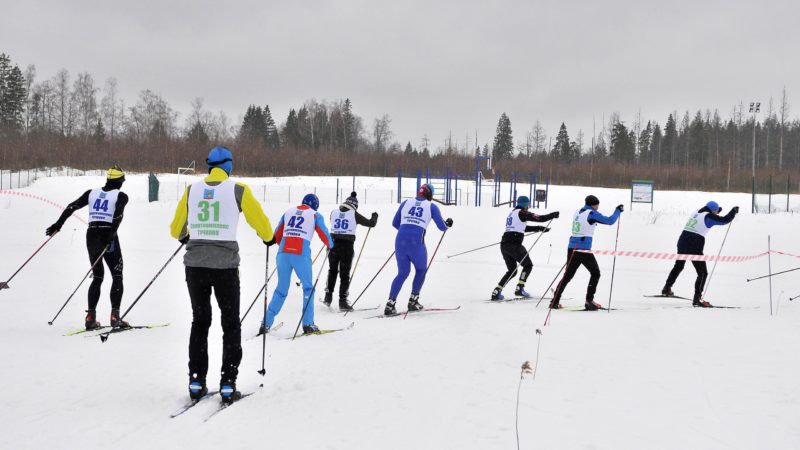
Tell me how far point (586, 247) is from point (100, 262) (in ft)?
22.9

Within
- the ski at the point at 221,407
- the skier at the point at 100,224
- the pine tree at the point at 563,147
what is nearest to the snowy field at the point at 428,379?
the ski at the point at 221,407

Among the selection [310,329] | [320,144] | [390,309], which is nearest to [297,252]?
[310,329]

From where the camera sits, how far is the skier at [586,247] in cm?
809

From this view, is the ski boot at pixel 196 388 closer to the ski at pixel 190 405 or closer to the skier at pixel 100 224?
the ski at pixel 190 405

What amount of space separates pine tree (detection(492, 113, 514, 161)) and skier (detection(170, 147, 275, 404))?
91.5 m

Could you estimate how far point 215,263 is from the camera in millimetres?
3902

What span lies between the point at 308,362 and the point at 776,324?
20.8ft

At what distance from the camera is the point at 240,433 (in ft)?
11.3

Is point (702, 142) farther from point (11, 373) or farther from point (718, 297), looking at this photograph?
point (11, 373)

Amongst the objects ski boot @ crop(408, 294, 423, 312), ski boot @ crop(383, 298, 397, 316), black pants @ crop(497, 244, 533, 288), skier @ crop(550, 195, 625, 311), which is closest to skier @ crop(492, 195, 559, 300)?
black pants @ crop(497, 244, 533, 288)

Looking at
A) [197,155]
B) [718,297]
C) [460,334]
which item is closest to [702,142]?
[197,155]

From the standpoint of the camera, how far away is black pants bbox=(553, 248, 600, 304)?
26.5 ft

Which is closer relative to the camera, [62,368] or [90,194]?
[62,368]

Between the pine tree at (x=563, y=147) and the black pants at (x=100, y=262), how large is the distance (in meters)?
87.0
